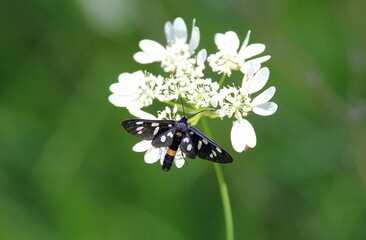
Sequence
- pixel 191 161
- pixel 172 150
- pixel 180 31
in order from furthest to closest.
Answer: pixel 191 161, pixel 180 31, pixel 172 150

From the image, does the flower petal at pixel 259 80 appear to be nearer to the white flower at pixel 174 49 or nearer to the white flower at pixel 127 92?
the white flower at pixel 174 49

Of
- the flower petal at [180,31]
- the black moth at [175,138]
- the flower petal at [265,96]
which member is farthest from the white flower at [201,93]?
the flower petal at [180,31]

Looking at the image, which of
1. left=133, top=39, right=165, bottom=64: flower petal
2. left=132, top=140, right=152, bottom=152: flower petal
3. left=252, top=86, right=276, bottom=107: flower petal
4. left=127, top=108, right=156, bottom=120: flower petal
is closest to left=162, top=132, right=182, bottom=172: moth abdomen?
left=132, top=140, right=152, bottom=152: flower petal

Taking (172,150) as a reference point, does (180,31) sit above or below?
above

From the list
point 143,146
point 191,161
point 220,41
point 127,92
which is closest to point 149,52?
point 127,92

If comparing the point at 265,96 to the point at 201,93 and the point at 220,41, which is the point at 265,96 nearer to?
the point at 201,93
